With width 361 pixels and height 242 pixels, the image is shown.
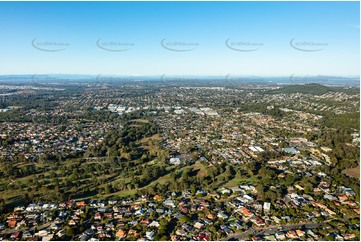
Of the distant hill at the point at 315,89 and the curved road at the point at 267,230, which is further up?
the distant hill at the point at 315,89

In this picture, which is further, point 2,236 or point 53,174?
point 53,174

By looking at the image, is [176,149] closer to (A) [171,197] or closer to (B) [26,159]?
(A) [171,197]

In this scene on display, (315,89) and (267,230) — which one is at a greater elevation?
(315,89)

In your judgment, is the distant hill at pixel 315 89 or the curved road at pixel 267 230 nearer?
the curved road at pixel 267 230

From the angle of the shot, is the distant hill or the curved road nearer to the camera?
the curved road

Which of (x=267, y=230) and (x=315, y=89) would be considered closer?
(x=267, y=230)

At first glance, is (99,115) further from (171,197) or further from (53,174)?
(171,197)

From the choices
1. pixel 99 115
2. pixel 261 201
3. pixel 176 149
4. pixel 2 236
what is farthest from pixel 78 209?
pixel 99 115

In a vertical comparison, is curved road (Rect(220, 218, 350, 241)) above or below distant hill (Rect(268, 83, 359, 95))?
below

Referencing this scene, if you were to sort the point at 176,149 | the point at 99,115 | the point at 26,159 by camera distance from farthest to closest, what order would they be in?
the point at 99,115 < the point at 176,149 < the point at 26,159

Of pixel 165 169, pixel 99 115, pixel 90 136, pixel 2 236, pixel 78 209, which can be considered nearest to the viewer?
pixel 2 236
